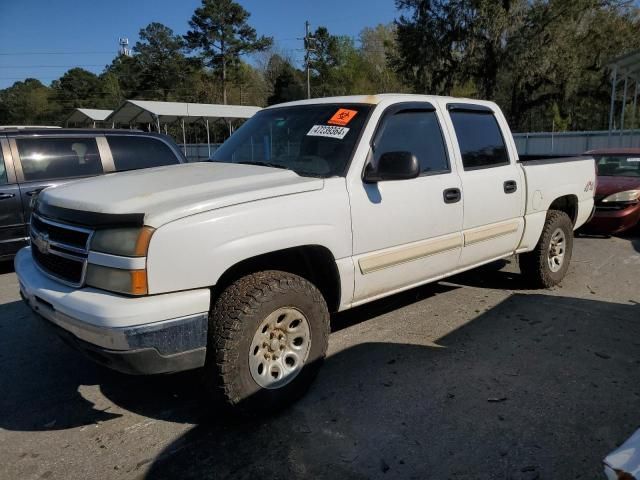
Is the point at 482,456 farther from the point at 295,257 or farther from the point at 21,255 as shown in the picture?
the point at 21,255

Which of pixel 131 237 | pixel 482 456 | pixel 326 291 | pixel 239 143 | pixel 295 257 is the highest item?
pixel 239 143

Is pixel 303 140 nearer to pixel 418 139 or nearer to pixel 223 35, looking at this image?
pixel 418 139

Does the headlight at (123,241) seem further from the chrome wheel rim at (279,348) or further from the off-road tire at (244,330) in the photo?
the chrome wheel rim at (279,348)

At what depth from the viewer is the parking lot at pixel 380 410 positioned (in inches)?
105

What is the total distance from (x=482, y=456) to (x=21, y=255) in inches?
127

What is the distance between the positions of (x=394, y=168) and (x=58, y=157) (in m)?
5.28

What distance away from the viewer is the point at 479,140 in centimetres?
453

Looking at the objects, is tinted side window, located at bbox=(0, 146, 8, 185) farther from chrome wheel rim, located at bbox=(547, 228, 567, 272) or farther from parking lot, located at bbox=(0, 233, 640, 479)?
chrome wheel rim, located at bbox=(547, 228, 567, 272)

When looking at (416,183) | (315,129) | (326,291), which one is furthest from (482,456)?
(315,129)

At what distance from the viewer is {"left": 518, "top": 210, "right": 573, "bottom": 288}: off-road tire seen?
5.29 metres

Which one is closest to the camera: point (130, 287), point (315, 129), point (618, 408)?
point (130, 287)

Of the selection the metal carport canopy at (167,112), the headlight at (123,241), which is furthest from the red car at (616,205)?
the metal carport canopy at (167,112)

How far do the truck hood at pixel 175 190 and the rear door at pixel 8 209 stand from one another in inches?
148

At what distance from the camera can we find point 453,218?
406 centimetres
